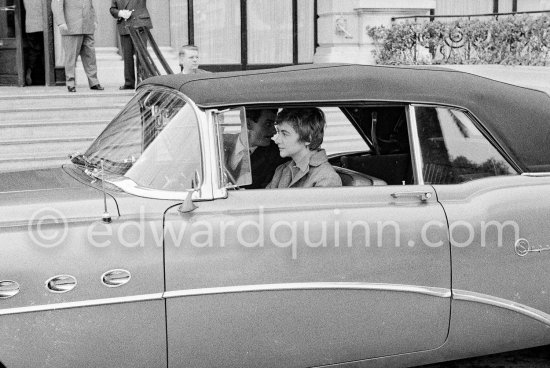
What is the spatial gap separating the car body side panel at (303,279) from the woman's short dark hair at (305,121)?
1.59 ft

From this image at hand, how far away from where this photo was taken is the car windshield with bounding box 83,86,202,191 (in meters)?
3.69

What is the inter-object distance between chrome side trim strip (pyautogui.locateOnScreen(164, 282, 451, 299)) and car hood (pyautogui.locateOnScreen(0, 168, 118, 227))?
1.65 ft

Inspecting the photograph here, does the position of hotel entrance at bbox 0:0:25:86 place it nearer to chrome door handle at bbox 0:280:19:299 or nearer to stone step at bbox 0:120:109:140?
stone step at bbox 0:120:109:140

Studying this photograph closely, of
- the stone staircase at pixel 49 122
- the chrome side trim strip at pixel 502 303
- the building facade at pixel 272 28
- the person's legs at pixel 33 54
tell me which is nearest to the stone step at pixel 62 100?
the stone staircase at pixel 49 122

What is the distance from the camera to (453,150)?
4.09 metres

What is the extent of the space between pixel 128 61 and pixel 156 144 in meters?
8.46

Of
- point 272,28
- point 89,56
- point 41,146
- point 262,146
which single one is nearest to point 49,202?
point 262,146

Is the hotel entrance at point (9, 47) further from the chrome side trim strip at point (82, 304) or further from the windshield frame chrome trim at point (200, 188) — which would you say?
the chrome side trim strip at point (82, 304)

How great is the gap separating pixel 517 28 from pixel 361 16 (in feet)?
10.7

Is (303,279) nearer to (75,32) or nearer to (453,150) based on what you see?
(453,150)

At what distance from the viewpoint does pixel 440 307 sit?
12.5ft

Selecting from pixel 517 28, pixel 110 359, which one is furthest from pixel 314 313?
pixel 517 28

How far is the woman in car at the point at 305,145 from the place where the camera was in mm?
4215

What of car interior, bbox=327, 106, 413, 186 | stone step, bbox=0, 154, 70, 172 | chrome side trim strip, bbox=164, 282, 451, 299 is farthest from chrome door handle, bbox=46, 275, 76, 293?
stone step, bbox=0, 154, 70, 172
